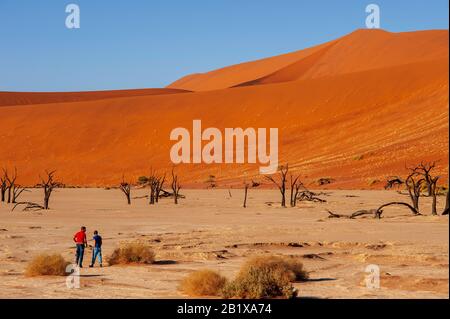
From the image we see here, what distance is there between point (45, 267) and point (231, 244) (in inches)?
256

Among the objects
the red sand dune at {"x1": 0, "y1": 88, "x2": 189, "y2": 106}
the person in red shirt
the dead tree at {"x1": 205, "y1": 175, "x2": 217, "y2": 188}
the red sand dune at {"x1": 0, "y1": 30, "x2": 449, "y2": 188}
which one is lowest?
the person in red shirt

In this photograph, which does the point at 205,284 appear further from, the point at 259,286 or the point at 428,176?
the point at 428,176

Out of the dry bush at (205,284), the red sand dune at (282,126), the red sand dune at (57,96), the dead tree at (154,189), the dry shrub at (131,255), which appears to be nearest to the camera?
the dry bush at (205,284)

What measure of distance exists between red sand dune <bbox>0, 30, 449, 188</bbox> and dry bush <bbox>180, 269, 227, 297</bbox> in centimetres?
3897

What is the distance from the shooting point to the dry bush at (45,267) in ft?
50.9

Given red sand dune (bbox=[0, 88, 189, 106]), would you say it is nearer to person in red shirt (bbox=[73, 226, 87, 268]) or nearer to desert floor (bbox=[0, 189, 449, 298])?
desert floor (bbox=[0, 189, 449, 298])

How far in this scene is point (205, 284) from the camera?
12.8 m

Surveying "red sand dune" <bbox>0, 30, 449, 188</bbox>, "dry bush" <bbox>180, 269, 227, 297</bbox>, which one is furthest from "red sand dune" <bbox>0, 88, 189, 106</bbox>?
"dry bush" <bbox>180, 269, 227, 297</bbox>

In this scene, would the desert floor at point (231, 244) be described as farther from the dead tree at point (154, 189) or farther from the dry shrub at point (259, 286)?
the dead tree at point (154, 189)

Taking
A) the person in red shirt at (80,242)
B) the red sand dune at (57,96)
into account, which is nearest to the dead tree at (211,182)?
the person in red shirt at (80,242)

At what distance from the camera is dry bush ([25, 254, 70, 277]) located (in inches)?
611

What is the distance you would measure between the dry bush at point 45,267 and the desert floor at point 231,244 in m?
0.26

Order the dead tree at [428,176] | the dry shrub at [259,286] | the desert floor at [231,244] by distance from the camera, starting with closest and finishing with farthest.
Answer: the dry shrub at [259,286] → the desert floor at [231,244] → the dead tree at [428,176]
